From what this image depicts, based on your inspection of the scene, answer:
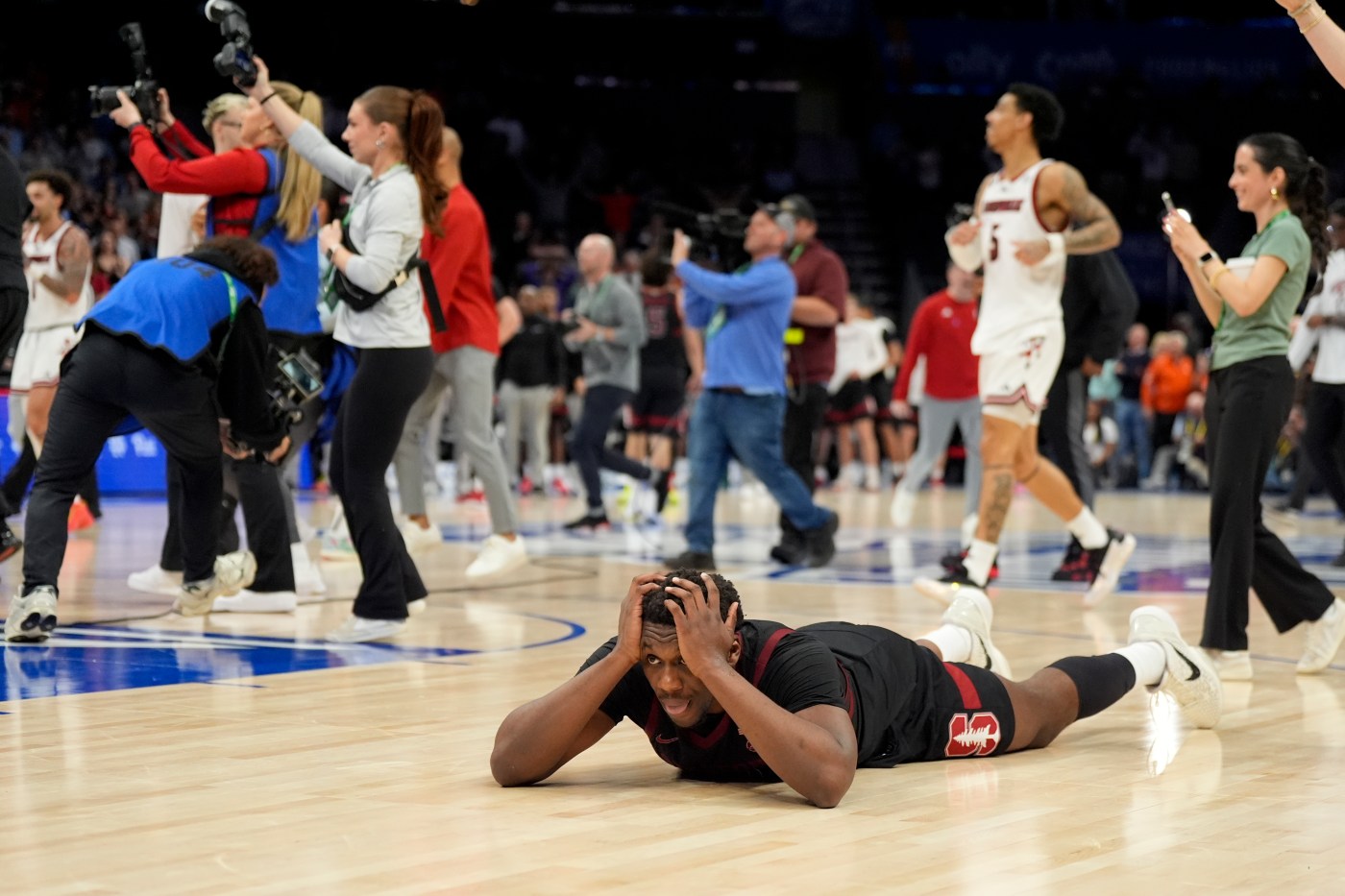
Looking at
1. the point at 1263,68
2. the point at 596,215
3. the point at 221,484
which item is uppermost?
the point at 1263,68

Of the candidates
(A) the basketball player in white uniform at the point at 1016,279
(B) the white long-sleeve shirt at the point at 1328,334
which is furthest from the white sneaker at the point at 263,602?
(B) the white long-sleeve shirt at the point at 1328,334

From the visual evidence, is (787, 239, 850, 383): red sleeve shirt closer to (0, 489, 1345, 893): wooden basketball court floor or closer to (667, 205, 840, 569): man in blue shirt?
(667, 205, 840, 569): man in blue shirt

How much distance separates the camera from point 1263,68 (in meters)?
28.3

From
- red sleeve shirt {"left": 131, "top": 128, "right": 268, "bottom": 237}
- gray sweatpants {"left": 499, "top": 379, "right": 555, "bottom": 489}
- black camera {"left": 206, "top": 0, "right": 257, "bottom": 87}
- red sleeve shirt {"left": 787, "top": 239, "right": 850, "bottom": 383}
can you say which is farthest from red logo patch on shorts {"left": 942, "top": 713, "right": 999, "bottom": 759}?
gray sweatpants {"left": 499, "top": 379, "right": 555, "bottom": 489}

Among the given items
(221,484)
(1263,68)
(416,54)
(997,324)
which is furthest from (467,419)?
(1263,68)

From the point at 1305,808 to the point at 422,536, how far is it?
19.8 feet

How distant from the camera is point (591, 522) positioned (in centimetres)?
1293

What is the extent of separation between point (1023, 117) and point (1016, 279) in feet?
2.45

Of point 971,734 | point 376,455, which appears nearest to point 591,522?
point 376,455

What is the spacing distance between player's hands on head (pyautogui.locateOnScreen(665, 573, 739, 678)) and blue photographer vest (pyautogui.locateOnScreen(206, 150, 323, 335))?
4338 mm

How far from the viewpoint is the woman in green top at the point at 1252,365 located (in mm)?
5934

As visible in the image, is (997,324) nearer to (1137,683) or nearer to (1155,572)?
(1155,572)

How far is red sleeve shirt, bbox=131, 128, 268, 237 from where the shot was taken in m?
6.80

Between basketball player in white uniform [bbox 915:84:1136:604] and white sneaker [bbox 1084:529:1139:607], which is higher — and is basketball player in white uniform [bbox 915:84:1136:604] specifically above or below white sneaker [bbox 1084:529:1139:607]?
above
